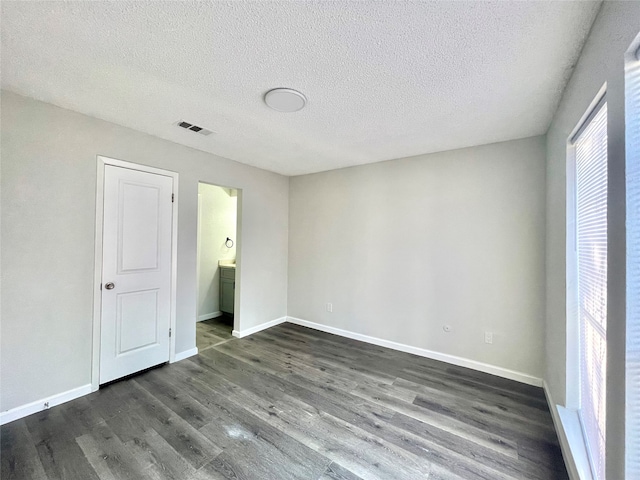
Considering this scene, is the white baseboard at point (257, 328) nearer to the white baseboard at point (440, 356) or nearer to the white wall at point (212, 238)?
the white baseboard at point (440, 356)

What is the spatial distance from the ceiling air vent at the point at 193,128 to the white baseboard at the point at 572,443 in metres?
3.67

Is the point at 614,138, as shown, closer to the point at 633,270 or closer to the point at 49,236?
the point at 633,270

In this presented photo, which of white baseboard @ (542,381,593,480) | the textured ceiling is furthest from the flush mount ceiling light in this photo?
white baseboard @ (542,381,593,480)

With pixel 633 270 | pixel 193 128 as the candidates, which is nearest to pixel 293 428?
pixel 633 270

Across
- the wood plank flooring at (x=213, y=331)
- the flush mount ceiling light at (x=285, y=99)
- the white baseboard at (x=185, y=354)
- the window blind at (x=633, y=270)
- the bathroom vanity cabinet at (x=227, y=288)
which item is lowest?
the wood plank flooring at (x=213, y=331)

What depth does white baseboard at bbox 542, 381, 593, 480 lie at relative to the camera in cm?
136

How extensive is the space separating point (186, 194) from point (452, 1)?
293cm

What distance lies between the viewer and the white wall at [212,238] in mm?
4402

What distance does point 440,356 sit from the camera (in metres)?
3.00

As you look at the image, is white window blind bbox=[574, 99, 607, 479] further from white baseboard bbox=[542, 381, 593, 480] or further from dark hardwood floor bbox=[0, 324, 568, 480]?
dark hardwood floor bbox=[0, 324, 568, 480]

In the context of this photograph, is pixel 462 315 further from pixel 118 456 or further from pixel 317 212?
pixel 118 456

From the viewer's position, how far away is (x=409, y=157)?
10.7 ft

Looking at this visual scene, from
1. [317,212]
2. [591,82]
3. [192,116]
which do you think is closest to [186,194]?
[192,116]

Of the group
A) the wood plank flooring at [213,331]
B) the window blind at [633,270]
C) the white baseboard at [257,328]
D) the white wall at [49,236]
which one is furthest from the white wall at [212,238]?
the window blind at [633,270]
